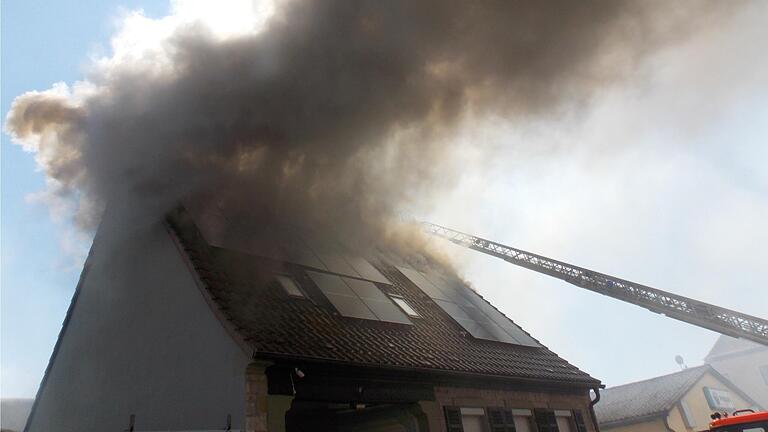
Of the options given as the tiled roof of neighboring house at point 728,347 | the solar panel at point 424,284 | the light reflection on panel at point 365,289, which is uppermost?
the tiled roof of neighboring house at point 728,347

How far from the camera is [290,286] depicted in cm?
877

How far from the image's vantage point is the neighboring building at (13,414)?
411 inches

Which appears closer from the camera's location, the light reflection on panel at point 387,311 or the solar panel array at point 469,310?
the light reflection on panel at point 387,311

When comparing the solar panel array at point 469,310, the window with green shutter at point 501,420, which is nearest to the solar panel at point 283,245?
the solar panel array at point 469,310

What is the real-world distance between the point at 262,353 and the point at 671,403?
21.2 metres

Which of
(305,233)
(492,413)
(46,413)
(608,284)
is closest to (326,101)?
(305,233)

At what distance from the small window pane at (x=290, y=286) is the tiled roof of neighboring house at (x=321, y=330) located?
0.50 feet

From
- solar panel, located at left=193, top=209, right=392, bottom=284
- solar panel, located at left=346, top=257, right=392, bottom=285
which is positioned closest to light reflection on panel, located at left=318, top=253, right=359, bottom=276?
solar panel, located at left=193, top=209, right=392, bottom=284

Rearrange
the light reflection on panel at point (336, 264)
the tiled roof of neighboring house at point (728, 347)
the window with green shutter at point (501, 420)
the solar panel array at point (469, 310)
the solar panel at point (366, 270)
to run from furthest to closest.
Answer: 1. the tiled roof of neighboring house at point (728, 347)
2. the solar panel array at point (469, 310)
3. the solar panel at point (366, 270)
4. the light reflection on panel at point (336, 264)
5. the window with green shutter at point (501, 420)

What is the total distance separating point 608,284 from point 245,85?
42.5 ft

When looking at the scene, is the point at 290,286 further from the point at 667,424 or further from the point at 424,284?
the point at 667,424

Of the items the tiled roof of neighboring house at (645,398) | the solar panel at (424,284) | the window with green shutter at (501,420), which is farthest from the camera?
the tiled roof of neighboring house at (645,398)

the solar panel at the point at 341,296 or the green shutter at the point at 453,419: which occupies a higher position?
the solar panel at the point at 341,296

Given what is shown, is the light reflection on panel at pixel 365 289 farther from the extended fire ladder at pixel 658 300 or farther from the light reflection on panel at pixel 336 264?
the extended fire ladder at pixel 658 300
